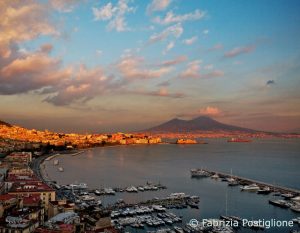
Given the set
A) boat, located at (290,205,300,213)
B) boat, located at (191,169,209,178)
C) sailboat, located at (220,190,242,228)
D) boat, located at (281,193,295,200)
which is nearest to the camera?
sailboat, located at (220,190,242,228)

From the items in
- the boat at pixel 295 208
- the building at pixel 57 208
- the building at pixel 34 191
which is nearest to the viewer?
the building at pixel 57 208

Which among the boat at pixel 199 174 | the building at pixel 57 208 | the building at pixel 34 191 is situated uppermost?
the building at pixel 34 191

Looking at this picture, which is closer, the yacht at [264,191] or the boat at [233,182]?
the yacht at [264,191]

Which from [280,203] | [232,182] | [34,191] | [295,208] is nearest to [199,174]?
[232,182]

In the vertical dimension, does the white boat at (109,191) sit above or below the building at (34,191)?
below

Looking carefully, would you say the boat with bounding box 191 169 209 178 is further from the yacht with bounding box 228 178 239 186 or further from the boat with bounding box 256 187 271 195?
the boat with bounding box 256 187 271 195

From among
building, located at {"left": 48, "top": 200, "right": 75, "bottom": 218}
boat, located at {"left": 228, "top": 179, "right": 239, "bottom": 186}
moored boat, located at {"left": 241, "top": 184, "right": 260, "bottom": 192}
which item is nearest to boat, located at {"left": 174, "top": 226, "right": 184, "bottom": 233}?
building, located at {"left": 48, "top": 200, "right": 75, "bottom": 218}

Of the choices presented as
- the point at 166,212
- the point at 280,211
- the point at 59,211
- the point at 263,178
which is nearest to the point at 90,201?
the point at 166,212

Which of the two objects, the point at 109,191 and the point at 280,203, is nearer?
the point at 280,203

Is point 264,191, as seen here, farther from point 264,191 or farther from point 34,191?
point 34,191

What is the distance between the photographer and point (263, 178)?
20406 millimetres

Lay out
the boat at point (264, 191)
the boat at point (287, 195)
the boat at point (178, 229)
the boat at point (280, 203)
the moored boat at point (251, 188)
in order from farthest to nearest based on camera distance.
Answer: the moored boat at point (251, 188) → the boat at point (264, 191) → the boat at point (287, 195) → the boat at point (280, 203) → the boat at point (178, 229)

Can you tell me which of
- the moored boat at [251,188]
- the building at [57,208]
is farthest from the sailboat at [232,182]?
the building at [57,208]

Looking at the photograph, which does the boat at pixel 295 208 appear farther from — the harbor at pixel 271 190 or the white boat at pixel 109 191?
the white boat at pixel 109 191
